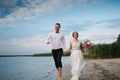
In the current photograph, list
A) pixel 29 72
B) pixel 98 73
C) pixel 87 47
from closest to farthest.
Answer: pixel 87 47 → pixel 98 73 → pixel 29 72

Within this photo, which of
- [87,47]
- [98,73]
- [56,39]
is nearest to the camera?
[56,39]

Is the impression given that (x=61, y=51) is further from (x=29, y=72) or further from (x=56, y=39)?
(x=29, y=72)

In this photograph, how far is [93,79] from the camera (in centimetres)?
1150

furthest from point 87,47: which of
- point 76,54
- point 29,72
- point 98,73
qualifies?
point 29,72

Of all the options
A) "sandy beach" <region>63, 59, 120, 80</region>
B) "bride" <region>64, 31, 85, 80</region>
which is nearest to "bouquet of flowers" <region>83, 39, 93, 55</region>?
"sandy beach" <region>63, 59, 120, 80</region>

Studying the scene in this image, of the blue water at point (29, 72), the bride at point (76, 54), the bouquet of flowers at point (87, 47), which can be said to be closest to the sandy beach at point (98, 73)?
the blue water at point (29, 72)

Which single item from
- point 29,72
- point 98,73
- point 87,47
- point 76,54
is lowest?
point 29,72

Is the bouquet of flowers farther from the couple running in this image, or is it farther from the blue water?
the blue water

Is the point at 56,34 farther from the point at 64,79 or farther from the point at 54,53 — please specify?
the point at 64,79

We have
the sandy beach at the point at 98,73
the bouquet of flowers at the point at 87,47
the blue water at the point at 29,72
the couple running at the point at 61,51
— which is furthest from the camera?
the blue water at the point at 29,72

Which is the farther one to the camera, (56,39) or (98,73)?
(98,73)

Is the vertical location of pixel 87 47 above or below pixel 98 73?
above

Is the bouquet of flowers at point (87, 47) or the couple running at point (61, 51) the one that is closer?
the couple running at point (61, 51)

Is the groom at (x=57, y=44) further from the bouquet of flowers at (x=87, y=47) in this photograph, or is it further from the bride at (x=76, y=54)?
the bouquet of flowers at (x=87, y=47)
